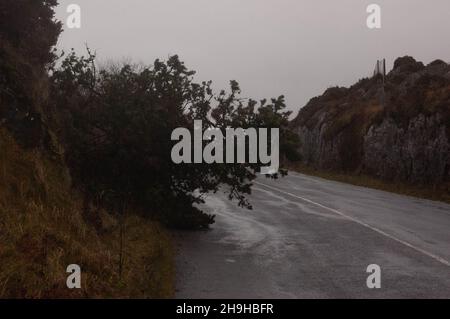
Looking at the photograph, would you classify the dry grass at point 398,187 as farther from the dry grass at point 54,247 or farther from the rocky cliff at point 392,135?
the dry grass at point 54,247

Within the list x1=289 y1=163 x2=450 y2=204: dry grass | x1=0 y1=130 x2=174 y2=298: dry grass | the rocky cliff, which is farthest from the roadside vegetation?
the rocky cliff

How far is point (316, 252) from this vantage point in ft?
35.6

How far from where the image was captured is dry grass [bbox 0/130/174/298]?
6387 mm

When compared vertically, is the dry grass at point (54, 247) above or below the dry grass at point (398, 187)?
above

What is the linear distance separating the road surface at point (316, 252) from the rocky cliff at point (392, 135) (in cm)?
917

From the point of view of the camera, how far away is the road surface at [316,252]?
811cm

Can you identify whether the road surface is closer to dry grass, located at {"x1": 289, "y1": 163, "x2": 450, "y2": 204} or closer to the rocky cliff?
dry grass, located at {"x1": 289, "y1": 163, "x2": 450, "y2": 204}

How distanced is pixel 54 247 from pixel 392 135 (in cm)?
2692

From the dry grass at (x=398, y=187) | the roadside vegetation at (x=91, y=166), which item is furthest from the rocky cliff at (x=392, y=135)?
the roadside vegetation at (x=91, y=166)

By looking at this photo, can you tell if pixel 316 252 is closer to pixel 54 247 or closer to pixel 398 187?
pixel 54 247

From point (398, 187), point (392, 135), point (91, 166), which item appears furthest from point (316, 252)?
point (392, 135)

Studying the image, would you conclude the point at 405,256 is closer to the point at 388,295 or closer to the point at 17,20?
the point at 388,295

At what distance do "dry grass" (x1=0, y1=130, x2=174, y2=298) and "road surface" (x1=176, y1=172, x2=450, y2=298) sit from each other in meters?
0.67
